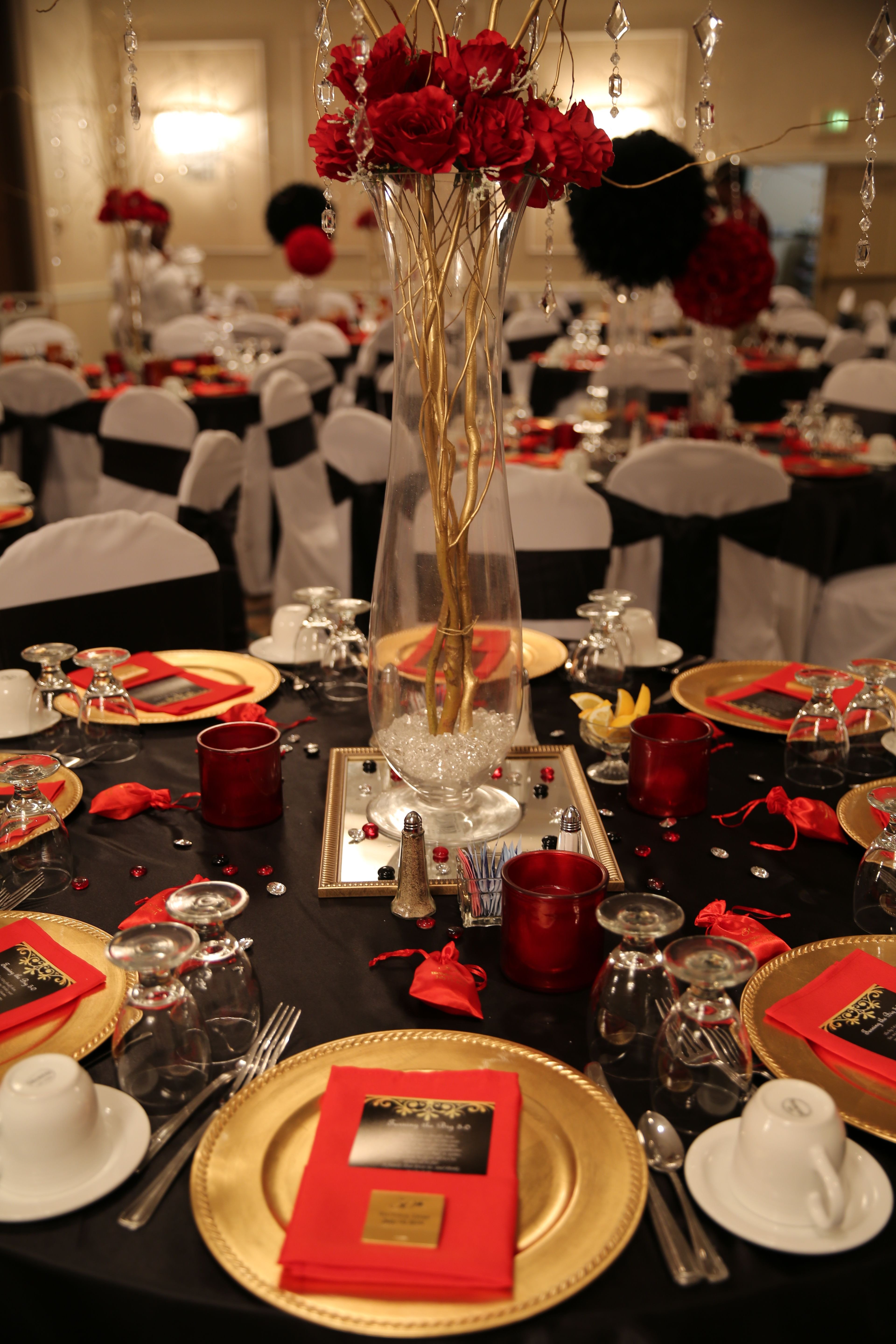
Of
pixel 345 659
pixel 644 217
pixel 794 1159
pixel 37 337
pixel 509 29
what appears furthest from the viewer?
pixel 509 29

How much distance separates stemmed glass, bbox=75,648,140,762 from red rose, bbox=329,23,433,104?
842 millimetres

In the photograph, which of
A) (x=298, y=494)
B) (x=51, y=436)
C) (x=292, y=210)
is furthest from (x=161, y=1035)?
(x=292, y=210)

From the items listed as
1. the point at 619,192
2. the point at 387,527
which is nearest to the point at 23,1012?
the point at 387,527

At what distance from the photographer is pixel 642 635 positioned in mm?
2023

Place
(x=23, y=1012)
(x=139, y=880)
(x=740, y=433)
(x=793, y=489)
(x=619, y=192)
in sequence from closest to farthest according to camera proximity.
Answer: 1. (x=23, y=1012)
2. (x=139, y=880)
3. (x=619, y=192)
4. (x=793, y=489)
5. (x=740, y=433)

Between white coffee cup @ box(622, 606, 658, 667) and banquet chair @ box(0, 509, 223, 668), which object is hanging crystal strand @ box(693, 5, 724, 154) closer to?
white coffee cup @ box(622, 606, 658, 667)

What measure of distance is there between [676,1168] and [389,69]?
1.03m

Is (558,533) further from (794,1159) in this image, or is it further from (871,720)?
(794,1159)

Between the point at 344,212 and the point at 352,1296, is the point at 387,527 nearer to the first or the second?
the point at 352,1296

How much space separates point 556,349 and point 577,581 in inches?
168

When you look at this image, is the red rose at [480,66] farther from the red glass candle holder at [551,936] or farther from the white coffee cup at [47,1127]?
the white coffee cup at [47,1127]

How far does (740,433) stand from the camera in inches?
166

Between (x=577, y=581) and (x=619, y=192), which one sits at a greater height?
(x=619, y=192)

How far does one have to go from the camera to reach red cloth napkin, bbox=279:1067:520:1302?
2.52ft
